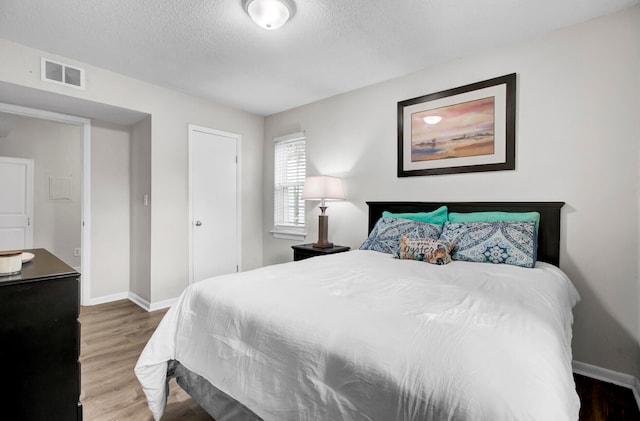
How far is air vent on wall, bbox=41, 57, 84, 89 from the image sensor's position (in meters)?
2.61

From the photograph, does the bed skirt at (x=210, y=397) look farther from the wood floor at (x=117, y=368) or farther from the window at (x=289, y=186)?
the window at (x=289, y=186)

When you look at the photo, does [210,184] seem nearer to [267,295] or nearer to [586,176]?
[267,295]

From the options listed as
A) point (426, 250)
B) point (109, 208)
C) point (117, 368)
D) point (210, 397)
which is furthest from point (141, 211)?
point (426, 250)

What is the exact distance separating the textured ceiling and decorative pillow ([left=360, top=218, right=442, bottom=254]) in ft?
4.68

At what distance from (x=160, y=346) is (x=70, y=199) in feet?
15.1

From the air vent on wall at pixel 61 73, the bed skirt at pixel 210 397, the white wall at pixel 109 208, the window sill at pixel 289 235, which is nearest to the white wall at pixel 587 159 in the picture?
the window sill at pixel 289 235

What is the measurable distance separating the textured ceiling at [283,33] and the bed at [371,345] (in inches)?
65.9

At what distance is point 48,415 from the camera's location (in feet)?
4.16

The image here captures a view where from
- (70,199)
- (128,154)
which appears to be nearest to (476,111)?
(128,154)

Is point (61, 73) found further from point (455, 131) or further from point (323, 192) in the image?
point (455, 131)

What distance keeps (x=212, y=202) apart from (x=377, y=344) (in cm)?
337

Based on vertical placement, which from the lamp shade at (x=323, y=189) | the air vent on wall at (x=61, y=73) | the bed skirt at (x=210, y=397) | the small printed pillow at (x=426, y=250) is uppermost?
the air vent on wall at (x=61, y=73)

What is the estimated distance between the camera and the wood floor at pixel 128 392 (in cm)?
169

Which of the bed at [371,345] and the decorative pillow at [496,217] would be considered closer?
the bed at [371,345]
